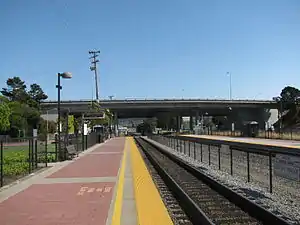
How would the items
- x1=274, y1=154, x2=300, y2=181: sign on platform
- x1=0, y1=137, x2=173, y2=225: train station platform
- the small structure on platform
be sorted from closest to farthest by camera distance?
1. x1=0, y1=137, x2=173, y2=225: train station platform
2. x1=274, y1=154, x2=300, y2=181: sign on platform
3. the small structure on platform

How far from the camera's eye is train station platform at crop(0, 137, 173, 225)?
29.7 feet

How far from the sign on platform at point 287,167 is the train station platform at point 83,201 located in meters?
3.53

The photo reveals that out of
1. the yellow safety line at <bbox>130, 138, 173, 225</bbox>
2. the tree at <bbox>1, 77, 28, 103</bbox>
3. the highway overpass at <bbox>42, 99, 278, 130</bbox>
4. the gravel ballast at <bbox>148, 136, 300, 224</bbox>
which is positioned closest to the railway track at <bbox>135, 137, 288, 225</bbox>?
the gravel ballast at <bbox>148, 136, 300, 224</bbox>

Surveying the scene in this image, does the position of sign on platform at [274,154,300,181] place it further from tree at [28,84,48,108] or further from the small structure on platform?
tree at [28,84,48,108]

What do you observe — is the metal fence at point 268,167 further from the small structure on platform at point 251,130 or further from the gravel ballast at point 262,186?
the small structure on platform at point 251,130

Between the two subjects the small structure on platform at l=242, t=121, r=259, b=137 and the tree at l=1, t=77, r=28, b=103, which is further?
the tree at l=1, t=77, r=28, b=103

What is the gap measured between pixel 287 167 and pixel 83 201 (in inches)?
222

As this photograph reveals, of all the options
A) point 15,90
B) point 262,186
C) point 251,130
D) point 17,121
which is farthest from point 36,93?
point 262,186

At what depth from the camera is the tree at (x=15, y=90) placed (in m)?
141

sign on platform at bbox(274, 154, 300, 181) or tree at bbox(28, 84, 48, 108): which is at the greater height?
tree at bbox(28, 84, 48, 108)

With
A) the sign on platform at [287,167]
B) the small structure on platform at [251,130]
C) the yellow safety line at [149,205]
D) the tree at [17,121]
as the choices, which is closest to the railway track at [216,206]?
the yellow safety line at [149,205]

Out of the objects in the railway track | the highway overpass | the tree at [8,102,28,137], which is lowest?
the railway track

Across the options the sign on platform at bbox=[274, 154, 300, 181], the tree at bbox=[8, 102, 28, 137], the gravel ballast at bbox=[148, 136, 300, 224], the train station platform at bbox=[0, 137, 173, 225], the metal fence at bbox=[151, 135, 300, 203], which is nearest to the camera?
the train station platform at bbox=[0, 137, 173, 225]

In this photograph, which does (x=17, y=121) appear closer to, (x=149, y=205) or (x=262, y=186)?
(x=262, y=186)
